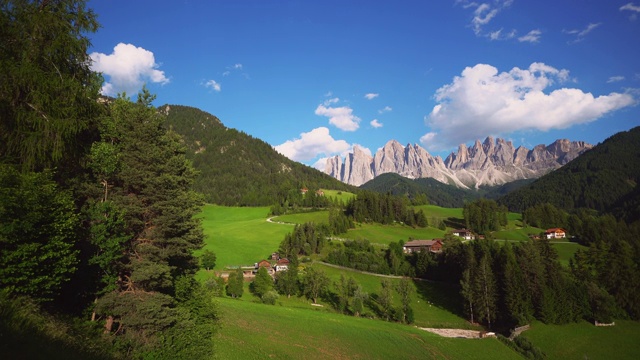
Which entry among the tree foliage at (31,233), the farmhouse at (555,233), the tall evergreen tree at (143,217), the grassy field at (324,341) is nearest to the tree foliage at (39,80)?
the tree foliage at (31,233)

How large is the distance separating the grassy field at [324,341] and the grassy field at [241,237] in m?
45.8

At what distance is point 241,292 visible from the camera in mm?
72375

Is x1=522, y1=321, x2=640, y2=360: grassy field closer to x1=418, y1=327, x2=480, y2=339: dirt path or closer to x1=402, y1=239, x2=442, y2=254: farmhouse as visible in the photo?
x1=418, y1=327, x2=480, y2=339: dirt path

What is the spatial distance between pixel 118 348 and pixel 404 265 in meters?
92.1

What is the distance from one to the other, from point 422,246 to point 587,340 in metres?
58.0

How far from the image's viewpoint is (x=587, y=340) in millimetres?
58500

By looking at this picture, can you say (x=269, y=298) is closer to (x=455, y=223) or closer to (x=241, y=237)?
(x=241, y=237)

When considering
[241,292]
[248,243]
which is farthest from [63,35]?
[248,243]

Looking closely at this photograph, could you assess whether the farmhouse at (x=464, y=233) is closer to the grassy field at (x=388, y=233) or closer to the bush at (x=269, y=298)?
the grassy field at (x=388, y=233)

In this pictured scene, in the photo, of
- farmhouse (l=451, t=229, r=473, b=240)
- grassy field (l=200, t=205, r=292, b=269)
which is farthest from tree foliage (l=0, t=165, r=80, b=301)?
farmhouse (l=451, t=229, r=473, b=240)

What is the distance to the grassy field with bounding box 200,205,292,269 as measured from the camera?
106938mm

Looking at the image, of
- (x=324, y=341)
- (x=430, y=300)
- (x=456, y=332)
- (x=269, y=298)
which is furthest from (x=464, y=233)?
(x=324, y=341)

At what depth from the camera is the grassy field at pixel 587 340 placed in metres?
53.0

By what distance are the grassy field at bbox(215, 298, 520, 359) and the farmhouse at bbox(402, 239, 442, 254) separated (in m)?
60.1
